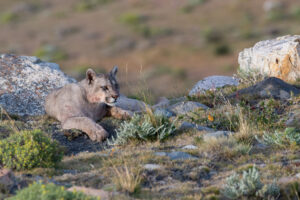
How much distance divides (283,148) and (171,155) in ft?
6.79

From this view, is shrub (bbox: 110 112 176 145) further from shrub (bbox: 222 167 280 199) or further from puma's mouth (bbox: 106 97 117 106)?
shrub (bbox: 222 167 280 199)

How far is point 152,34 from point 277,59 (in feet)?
84.9

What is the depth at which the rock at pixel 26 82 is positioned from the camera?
13227mm

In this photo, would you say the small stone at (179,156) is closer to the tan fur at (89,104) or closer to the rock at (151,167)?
the rock at (151,167)

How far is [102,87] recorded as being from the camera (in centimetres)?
1103

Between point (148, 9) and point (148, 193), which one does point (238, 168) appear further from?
point (148, 9)

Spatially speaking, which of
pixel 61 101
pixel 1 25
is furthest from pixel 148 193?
pixel 1 25

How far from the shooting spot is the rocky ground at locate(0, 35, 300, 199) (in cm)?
677

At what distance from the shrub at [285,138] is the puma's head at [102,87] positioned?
3817 millimetres

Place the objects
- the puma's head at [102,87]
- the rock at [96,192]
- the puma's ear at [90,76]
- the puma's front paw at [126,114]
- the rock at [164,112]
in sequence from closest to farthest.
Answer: the rock at [96,192] → the rock at [164,112] → the puma's head at [102,87] → the puma's ear at [90,76] → the puma's front paw at [126,114]

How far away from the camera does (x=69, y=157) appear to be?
8.93 m

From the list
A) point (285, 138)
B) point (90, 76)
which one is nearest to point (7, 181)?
point (90, 76)

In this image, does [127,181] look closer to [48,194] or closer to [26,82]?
[48,194]

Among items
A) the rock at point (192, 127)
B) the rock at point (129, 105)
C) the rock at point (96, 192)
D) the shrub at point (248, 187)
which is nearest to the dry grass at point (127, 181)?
the rock at point (96, 192)
